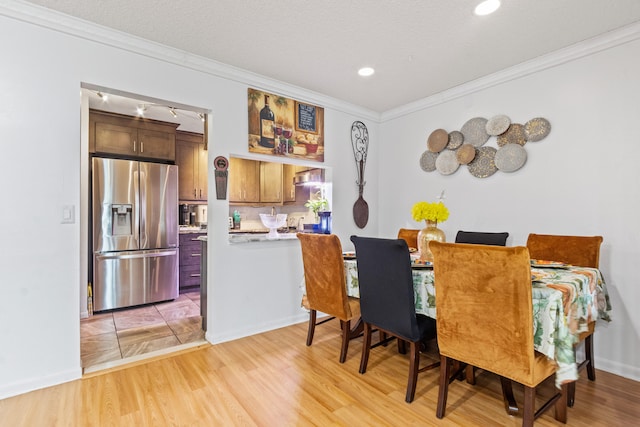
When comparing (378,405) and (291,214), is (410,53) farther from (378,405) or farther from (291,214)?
(291,214)

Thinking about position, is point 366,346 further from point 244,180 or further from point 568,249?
point 244,180

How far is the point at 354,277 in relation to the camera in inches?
93.3

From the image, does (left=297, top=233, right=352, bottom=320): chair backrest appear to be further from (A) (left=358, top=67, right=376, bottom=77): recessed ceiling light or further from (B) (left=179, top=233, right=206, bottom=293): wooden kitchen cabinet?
(B) (left=179, top=233, right=206, bottom=293): wooden kitchen cabinet

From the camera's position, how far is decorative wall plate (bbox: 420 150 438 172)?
3.55 m

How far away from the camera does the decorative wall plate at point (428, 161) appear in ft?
11.7

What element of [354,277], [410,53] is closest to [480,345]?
[354,277]

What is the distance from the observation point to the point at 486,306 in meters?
1.51

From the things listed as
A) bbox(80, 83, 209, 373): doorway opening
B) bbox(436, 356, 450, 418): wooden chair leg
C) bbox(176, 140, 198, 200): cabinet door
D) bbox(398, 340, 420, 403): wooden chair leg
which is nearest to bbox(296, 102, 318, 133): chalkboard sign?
bbox(80, 83, 209, 373): doorway opening

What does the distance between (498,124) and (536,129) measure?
32 cm

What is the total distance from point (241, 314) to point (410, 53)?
108 inches

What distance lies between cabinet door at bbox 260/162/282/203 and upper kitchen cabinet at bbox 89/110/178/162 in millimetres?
1469

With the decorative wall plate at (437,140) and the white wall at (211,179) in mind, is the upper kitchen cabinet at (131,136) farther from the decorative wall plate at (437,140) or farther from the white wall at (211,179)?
the decorative wall plate at (437,140)

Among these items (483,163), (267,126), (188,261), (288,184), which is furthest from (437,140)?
(188,261)

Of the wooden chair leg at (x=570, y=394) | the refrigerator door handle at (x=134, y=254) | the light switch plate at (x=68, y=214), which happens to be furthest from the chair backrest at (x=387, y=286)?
the refrigerator door handle at (x=134, y=254)
